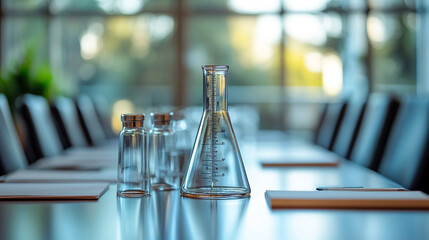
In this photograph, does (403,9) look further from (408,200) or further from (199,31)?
(408,200)

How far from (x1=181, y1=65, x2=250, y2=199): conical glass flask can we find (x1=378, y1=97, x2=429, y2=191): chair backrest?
82 cm

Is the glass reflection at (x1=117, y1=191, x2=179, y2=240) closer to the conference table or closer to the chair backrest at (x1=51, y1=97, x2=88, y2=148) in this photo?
the conference table

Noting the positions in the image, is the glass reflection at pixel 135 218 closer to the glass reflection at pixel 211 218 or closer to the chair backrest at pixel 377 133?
the glass reflection at pixel 211 218

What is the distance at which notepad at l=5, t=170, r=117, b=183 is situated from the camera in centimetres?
117

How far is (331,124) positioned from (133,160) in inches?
113

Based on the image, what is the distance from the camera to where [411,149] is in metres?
1.66

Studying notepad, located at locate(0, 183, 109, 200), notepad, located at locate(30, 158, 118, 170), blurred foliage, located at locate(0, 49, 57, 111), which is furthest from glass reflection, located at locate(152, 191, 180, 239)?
blurred foliage, located at locate(0, 49, 57, 111)

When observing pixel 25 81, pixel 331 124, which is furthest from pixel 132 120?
pixel 25 81

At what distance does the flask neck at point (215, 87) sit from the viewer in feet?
2.99

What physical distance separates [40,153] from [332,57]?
5147mm

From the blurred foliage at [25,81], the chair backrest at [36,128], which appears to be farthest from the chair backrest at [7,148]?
the blurred foliage at [25,81]

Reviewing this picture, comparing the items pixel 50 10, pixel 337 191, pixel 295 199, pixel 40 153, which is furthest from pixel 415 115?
pixel 50 10

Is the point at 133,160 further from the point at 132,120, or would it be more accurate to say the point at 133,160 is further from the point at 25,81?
the point at 25,81

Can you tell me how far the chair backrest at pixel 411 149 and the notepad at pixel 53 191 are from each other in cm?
98
